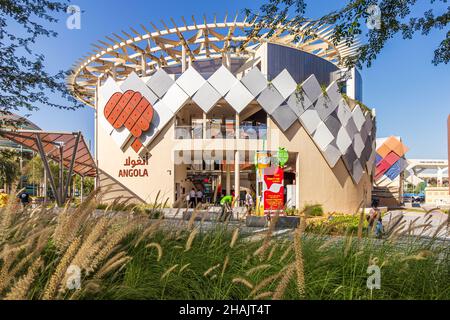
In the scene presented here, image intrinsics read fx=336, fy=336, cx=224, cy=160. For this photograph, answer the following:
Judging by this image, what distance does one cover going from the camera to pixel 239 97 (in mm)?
26047

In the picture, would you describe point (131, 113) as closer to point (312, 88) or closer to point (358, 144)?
point (312, 88)

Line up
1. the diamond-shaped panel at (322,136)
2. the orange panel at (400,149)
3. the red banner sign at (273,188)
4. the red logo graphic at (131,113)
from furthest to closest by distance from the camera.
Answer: the orange panel at (400,149) < the red logo graphic at (131,113) < the diamond-shaped panel at (322,136) < the red banner sign at (273,188)

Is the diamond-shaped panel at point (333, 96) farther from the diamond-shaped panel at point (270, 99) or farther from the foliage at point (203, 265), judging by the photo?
the foliage at point (203, 265)

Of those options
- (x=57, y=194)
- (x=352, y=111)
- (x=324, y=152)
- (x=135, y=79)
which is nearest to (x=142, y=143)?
(x=135, y=79)

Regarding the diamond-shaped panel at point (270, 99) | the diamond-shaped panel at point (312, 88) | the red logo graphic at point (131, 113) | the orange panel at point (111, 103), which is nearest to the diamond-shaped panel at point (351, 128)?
the diamond-shaped panel at point (312, 88)

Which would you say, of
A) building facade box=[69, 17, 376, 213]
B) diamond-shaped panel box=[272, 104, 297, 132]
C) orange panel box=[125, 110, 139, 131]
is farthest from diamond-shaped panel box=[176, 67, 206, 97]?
diamond-shaped panel box=[272, 104, 297, 132]

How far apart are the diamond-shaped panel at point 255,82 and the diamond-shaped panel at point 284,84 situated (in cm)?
99

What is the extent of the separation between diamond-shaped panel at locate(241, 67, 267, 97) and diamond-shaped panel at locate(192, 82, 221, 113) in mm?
2424

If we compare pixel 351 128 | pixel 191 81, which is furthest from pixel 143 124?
pixel 351 128

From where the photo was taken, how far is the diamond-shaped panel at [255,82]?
26.1 metres

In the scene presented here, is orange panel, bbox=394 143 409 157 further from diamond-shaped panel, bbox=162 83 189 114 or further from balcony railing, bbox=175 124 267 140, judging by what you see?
diamond-shaped panel, bbox=162 83 189 114

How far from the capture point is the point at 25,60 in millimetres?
6875
